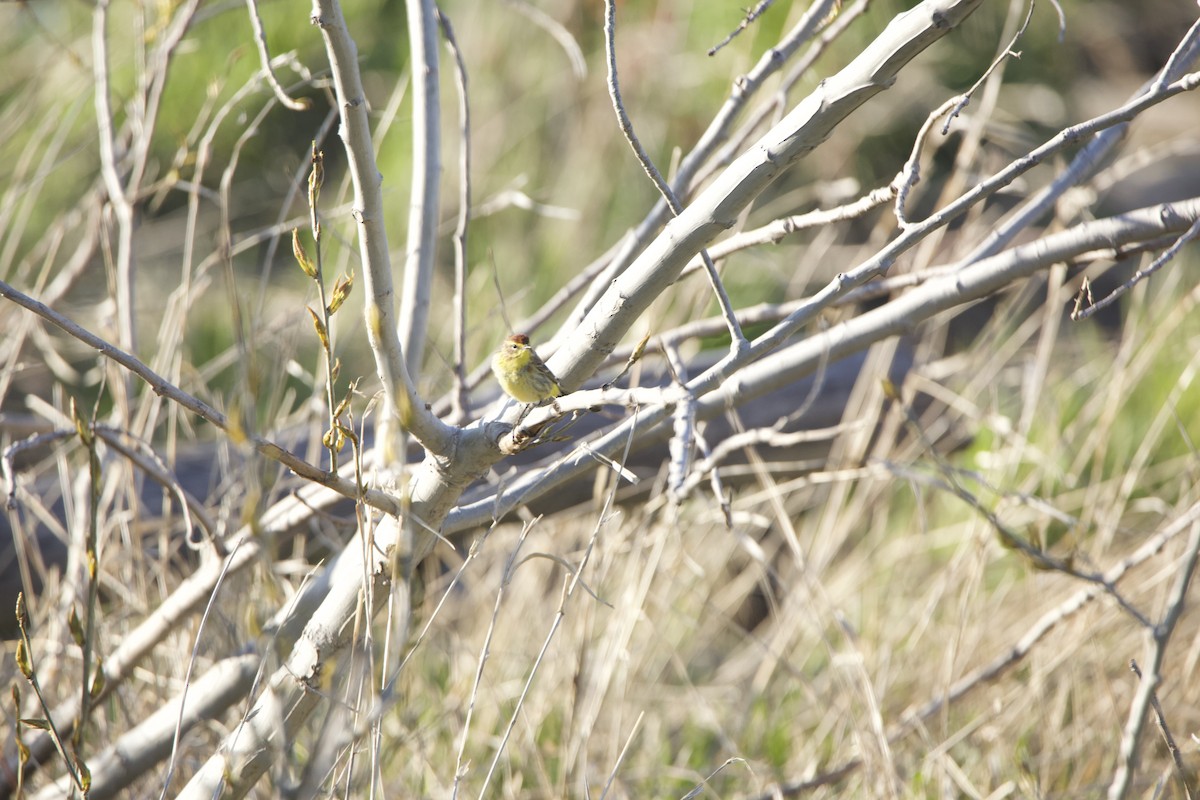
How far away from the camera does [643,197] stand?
5.62m

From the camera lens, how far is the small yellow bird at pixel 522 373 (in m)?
1.61

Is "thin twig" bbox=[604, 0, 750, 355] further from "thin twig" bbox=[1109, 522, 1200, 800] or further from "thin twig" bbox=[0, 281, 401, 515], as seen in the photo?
"thin twig" bbox=[1109, 522, 1200, 800]

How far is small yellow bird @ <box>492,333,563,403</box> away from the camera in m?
1.61

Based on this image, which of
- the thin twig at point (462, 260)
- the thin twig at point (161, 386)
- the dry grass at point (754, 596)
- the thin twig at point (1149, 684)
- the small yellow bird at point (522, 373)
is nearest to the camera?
the thin twig at point (161, 386)

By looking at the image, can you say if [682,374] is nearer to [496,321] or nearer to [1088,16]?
[496,321]

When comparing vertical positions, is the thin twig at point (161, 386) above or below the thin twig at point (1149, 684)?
above

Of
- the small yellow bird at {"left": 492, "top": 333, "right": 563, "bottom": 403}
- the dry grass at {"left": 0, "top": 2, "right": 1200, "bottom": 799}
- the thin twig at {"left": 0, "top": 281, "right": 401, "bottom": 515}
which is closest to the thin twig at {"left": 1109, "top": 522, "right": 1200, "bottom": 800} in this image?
the dry grass at {"left": 0, "top": 2, "right": 1200, "bottom": 799}

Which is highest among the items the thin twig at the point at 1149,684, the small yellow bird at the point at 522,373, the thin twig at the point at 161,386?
the thin twig at the point at 161,386

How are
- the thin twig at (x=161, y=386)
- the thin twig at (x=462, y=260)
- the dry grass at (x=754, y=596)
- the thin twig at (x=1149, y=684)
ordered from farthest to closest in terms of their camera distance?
the dry grass at (x=754, y=596) → the thin twig at (x=462, y=260) → the thin twig at (x=1149, y=684) → the thin twig at (x=161, y=386)

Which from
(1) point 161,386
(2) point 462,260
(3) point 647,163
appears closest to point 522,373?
(2) point 462,260

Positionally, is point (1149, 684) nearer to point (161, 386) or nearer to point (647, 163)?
point (647, 163)

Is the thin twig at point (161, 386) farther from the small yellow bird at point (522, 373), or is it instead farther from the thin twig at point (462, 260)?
the thin twig at point (462, 260)

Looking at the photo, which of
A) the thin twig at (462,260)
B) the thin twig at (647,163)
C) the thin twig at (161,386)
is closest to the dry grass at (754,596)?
the thin twig at (161,386)

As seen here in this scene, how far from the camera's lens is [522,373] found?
168 centimetres
